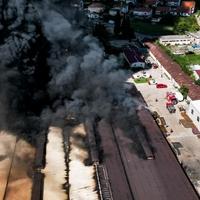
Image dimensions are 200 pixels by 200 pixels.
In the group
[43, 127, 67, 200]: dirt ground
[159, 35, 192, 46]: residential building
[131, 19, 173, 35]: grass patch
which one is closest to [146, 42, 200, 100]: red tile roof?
[159, 35, 192, 46]: residential building

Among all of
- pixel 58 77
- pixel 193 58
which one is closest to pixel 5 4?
pixel 58 77

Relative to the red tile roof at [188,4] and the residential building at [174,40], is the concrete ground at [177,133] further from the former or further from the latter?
the red tile roof at [188,4]

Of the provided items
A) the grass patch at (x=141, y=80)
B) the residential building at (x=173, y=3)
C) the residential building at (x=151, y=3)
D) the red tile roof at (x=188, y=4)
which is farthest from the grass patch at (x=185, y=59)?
the residential building at (x=173, y=3)

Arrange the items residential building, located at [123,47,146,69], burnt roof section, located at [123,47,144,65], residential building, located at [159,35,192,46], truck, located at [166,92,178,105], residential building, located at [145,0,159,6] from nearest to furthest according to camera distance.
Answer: truck, located at [166,92,178,105] < residential building, located at [123,47,146,69] < burnt roof section, located at [123,47,144,65] < residential building, located at [159,35,192,46] < residential building, located at [145,0,159,6]

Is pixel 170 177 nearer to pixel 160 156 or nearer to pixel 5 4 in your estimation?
pixel 160 156

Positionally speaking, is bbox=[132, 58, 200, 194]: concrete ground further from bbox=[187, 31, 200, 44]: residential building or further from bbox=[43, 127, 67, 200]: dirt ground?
bbox=[187, 31, 200, 44]: residential building

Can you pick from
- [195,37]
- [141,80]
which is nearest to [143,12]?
[195,37]

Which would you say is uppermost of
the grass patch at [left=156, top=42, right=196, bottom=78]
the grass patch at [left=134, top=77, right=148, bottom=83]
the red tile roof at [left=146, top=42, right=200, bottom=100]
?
the red tile roof at [left=146, top=42, right=200, bottom=100]
